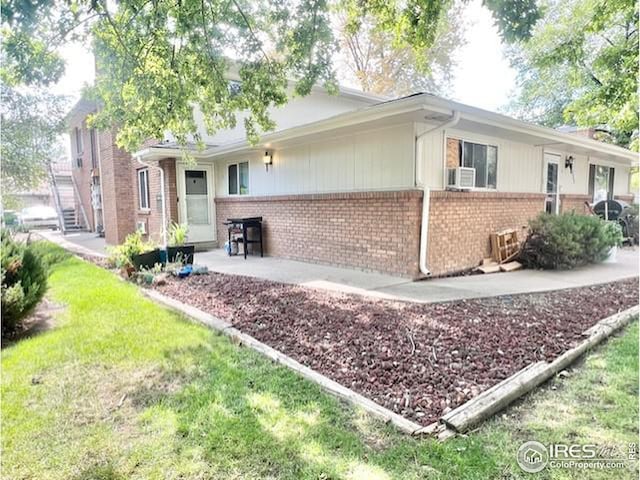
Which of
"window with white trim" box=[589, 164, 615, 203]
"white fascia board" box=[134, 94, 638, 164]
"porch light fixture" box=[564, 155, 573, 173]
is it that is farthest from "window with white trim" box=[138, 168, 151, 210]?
"window with white trim" box=[589, 164, 615, 203]

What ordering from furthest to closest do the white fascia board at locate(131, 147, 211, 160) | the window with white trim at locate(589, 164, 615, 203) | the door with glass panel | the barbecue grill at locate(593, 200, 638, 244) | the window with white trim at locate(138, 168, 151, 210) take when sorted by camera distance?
the window with white trim at locate(138, 168, 151, 210)
the window with white trim at locate(589, 164, 615, 203)
the barbecue grill at locate(593, 200, 638, 244)
the white fascia board at locate(131, 147, 211, 160)
the door with glass panel

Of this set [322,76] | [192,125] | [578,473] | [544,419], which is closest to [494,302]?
[544,419]

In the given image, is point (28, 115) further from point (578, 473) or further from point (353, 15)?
point (578, 473)

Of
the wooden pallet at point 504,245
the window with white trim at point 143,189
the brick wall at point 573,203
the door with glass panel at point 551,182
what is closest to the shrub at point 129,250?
the window with white trim at point 143,189

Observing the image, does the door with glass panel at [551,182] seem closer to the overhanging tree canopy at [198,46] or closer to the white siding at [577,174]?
the white siding at [577,174]

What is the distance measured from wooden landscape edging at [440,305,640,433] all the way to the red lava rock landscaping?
A: 0.09 metres

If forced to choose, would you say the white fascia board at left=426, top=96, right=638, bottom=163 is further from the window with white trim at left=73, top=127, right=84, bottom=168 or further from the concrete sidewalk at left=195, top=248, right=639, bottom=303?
the window with white trim at left=73, top=127, right=84, bottom=168

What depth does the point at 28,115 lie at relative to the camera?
14.7 metres

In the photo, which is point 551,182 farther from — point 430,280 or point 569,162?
point 430,280

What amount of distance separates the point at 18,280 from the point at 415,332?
467cm

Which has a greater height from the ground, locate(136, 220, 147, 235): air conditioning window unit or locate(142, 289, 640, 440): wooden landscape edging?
locate(136, 220, 147, 235): air conditioning window unit

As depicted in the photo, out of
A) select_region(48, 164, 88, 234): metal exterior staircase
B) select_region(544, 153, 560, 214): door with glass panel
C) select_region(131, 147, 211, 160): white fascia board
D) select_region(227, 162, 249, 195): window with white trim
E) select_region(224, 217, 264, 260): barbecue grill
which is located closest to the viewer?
select_region(224, 217, 264, 260): barbecue grill

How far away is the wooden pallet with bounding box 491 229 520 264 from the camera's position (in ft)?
25.8

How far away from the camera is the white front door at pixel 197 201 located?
11.0 meters
